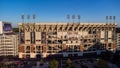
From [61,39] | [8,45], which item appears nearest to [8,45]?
[8,45]

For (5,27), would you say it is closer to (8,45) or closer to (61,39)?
(8,45)

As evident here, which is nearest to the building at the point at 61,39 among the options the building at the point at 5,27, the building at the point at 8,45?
the building at the point at 8,45

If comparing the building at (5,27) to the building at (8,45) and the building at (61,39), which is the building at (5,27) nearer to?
the building at (8,45)

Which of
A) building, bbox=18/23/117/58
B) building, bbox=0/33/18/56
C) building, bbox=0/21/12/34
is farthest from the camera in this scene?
building, bbox=0/21/12/34

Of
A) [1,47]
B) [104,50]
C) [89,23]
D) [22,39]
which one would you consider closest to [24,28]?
[22,39]

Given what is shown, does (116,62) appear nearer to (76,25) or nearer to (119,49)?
(76,25)

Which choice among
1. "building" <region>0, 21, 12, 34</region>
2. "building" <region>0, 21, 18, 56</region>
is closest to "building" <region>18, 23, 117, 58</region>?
"building" <region>0, 21, 18, 56</region>

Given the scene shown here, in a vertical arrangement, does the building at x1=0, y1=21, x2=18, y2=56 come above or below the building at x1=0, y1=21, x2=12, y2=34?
below

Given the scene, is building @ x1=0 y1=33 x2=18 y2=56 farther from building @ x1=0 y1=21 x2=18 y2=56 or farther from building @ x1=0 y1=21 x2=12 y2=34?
building @ x1=0 y1=21 x2=12 y2=34
